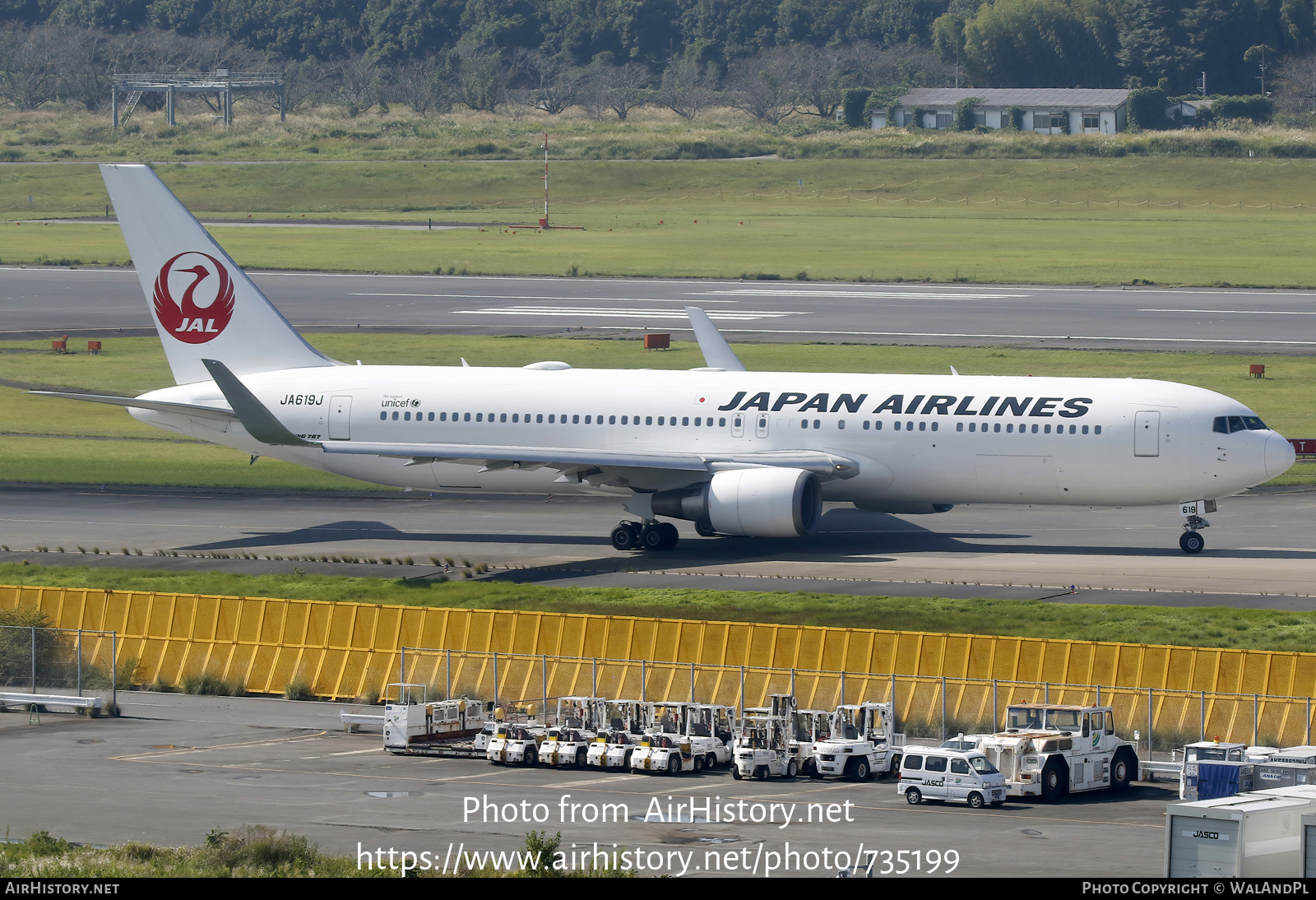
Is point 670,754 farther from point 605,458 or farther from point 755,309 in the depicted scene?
point 755,309

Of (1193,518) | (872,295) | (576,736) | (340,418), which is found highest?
(872,295)

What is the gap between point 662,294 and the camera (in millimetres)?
121750

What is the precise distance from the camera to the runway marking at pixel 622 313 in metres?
109

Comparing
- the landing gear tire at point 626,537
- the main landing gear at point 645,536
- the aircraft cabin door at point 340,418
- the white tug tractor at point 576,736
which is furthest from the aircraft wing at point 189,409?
the white tug tractor at point 576,736

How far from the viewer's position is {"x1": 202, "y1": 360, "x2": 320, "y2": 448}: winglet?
172 ft

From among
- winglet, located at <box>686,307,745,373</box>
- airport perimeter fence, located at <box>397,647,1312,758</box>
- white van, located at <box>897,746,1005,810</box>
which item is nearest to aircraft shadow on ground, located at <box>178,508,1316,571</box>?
winglet, located at <box>686,307,745,373</box>

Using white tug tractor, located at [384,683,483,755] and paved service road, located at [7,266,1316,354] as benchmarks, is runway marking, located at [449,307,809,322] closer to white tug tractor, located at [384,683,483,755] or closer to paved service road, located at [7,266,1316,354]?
paved service road, located at [7,266,1316,354]

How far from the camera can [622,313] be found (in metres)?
112

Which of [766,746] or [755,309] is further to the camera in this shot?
[755,309]

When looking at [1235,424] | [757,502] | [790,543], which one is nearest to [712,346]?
[790,543]

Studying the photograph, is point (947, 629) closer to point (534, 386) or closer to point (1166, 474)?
point (1166, 474)

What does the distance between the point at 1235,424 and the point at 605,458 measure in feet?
57.9

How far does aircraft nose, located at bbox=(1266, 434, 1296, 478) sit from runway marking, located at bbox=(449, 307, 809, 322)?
5735 cm

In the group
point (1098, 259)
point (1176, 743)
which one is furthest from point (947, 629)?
point (1098, 259)
